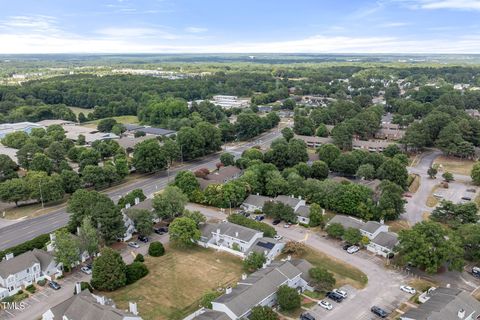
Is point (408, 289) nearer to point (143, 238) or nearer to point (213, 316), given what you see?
point (213, 316)

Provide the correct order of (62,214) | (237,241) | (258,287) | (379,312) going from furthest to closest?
(62,214), (237,241), (258,287), (379,312)

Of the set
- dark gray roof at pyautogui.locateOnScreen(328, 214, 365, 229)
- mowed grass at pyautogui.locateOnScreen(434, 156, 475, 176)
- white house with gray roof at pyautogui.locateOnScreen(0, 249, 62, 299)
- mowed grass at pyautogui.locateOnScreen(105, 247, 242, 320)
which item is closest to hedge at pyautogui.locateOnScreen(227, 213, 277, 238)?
mowed grass at pyautogui.locateOnScreen(105, 247, 242, 320)

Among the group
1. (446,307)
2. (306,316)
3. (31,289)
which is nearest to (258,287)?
(306,316)

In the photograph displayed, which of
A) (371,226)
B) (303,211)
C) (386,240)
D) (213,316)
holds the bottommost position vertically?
(303,211)

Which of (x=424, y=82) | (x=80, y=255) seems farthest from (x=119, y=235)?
(x=424, y=82)

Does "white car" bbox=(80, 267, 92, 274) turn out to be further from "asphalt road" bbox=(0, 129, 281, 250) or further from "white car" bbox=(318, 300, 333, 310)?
"white car" bbox=(318, 300, 333, 310)

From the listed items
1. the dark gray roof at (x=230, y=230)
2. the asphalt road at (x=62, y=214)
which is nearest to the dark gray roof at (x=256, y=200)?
the dark gray roof at (x=230, y=230)

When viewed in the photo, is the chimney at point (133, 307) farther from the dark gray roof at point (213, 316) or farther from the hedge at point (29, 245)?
the hedge at point (29, 245)

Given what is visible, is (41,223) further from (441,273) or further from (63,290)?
(441,273)
